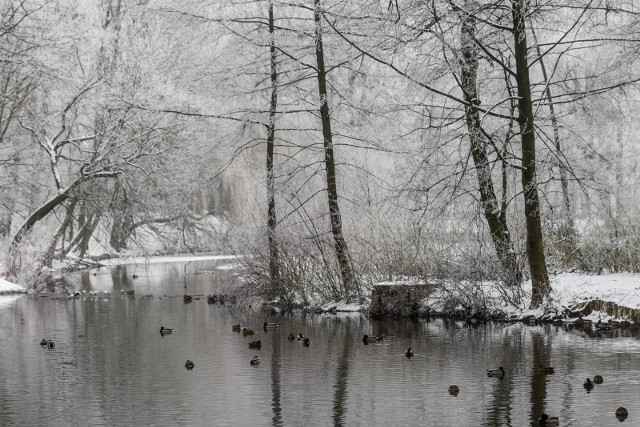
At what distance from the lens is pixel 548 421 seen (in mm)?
8727

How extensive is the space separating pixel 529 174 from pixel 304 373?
625 centimetres

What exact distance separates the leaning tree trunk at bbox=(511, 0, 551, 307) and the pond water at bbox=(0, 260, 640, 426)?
875 millimetres

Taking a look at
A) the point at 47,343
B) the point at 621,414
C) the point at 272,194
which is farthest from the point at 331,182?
the point at 621,414

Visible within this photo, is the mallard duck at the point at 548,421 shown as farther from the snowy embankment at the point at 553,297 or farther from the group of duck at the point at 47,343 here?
the group of duck at the point at 47,343

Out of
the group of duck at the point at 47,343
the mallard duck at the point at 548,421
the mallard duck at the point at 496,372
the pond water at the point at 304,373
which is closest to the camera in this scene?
the mallard duck at the point at 548,421

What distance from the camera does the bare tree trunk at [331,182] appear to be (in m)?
19.2

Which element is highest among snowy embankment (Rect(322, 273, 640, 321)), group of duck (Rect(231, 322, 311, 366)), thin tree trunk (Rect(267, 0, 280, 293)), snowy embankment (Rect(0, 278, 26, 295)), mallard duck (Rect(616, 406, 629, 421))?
thin tree trunk (Rect(267, 0, 280, 293))

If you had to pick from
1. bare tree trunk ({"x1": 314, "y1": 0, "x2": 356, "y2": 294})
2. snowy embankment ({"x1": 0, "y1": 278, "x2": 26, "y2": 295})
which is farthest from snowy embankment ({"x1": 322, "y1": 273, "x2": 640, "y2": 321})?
snowy embankment ({"x1": 0, "y1": 278, "x2": 26, "y2": 295})

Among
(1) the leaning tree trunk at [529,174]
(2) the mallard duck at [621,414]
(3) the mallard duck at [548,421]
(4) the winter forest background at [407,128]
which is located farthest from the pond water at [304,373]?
(4) the winter forest background at [407,128]

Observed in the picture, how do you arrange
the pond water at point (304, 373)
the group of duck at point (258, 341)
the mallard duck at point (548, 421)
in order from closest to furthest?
1. the mallard duck at point (548, 421)
2. the pond water at point (304, 373)
3. the group of duck at point (258, 341)

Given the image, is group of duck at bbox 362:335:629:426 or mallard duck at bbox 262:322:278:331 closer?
group of duck at bbox 362:335:629:426

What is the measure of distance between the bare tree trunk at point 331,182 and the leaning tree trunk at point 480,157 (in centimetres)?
287

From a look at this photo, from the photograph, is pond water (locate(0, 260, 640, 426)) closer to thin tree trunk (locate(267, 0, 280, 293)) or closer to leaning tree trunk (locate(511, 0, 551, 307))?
leaning tree trunk (locate(511, 0, 551, 307))

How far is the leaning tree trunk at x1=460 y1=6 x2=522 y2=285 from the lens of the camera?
16.0m
